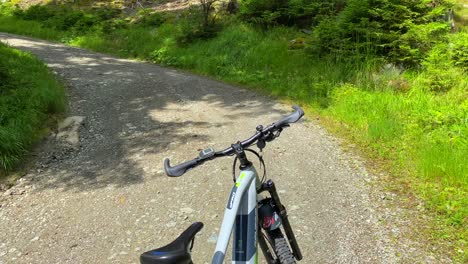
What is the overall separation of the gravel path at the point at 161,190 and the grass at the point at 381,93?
0.75 meters

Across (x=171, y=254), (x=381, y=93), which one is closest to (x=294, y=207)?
(x=171, y=254)

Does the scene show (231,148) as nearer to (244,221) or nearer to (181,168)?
(181,168)

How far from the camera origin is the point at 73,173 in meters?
6.56

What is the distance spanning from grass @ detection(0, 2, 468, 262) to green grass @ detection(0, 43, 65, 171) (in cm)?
556

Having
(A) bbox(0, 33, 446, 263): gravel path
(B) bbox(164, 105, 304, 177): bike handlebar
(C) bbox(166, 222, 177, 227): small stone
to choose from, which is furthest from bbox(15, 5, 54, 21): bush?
(B) bbox(164, 105, 304, 177): bike handlebar

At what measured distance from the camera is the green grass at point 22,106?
6.64 m

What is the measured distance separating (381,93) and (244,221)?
729cm

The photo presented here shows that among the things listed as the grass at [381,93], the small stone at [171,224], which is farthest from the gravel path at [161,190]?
the grass at [381,93]

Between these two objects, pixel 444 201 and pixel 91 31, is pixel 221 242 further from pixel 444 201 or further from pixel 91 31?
pixel 91 31

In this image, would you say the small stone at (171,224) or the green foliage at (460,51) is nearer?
the small stone at (171,224)

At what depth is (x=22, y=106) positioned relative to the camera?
7852mm

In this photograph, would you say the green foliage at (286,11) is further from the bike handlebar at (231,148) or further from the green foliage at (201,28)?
the bike handlebar at (231,148)

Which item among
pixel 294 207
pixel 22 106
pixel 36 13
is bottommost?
pixel 294 207

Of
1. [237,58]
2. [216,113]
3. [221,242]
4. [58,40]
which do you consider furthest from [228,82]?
[58,40]
